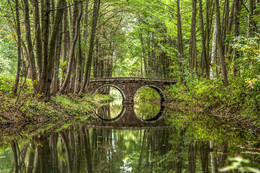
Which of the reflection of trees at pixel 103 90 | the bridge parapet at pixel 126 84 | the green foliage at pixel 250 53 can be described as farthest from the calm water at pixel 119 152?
the reflection of trees at pixel 103 90

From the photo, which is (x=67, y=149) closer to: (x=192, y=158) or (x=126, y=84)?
(x=192, y=158)

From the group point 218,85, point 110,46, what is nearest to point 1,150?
point 218,85

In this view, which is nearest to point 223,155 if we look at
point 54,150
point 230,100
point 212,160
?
point 212,160

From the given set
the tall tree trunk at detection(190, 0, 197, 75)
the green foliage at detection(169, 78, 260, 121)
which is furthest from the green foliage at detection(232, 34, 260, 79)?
the tall tree trunk at detection(190, 0, 197, 75)

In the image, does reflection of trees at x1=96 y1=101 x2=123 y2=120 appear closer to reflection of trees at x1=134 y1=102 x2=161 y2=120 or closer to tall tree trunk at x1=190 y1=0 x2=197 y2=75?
reflection of trees at x1=134 y1=102 x2=161 y2=120

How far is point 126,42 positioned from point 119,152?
74.3 ft

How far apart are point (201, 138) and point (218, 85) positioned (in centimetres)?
556

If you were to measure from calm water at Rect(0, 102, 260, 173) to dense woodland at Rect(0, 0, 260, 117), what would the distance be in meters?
1.71

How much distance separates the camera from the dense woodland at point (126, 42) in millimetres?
8430

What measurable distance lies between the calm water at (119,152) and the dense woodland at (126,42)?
171 centimetres

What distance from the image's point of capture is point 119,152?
466cm

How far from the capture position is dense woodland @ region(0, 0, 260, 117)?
8.43m

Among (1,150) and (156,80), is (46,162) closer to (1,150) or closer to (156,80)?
(1,150)

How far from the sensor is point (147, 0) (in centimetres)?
1727
